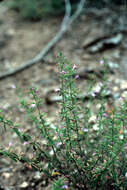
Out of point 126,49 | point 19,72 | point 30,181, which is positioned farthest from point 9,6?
point 30,181

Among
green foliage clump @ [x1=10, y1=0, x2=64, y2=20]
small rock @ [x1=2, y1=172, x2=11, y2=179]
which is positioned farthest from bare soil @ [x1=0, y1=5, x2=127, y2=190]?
green foliage clump @ [x1=10, y1=0, x2=64, y2=20]

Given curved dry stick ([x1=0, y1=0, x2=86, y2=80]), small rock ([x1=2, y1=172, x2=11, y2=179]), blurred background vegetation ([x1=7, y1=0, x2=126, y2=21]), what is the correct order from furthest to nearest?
blurred background vegetation ([x1=7, y1=0, x2=126, y2=21]), curved dry stick ([x1=0, y1=0, x2=86, y2=80]), small rock ([x1=2, y1=172, x2=11, y2=179])

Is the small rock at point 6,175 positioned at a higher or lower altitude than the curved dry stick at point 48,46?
lower

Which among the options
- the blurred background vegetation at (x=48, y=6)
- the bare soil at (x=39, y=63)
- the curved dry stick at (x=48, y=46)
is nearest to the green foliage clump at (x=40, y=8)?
the blurred background vegetation at (x=48, y=6)

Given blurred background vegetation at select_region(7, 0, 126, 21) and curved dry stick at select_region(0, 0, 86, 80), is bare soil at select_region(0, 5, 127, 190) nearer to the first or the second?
curved dry stick at select_region(0, 0, 86, 80)

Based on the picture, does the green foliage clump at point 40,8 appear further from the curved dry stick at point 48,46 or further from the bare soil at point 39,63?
the curved dry stick at point 48,46

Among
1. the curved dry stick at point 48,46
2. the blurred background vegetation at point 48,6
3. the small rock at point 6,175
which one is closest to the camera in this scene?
the small rock at point 6,175

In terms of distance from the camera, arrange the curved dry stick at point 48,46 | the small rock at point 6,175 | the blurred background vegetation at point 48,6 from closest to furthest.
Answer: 1. the small rock at point 6,175
2. the curved dry stick at point 48,46
3. the blurred background vegetation at point 48,6

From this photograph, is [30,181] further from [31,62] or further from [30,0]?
[30,0]

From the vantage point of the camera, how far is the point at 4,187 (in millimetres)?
2035

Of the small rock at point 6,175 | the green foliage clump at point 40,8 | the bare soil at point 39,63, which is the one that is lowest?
the small rock at point 6,175

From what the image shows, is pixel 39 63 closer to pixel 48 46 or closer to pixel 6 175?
pixel 48 46

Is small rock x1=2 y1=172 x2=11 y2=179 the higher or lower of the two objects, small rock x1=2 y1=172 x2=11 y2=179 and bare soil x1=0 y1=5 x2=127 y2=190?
the lower

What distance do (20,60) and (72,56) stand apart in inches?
41.1
